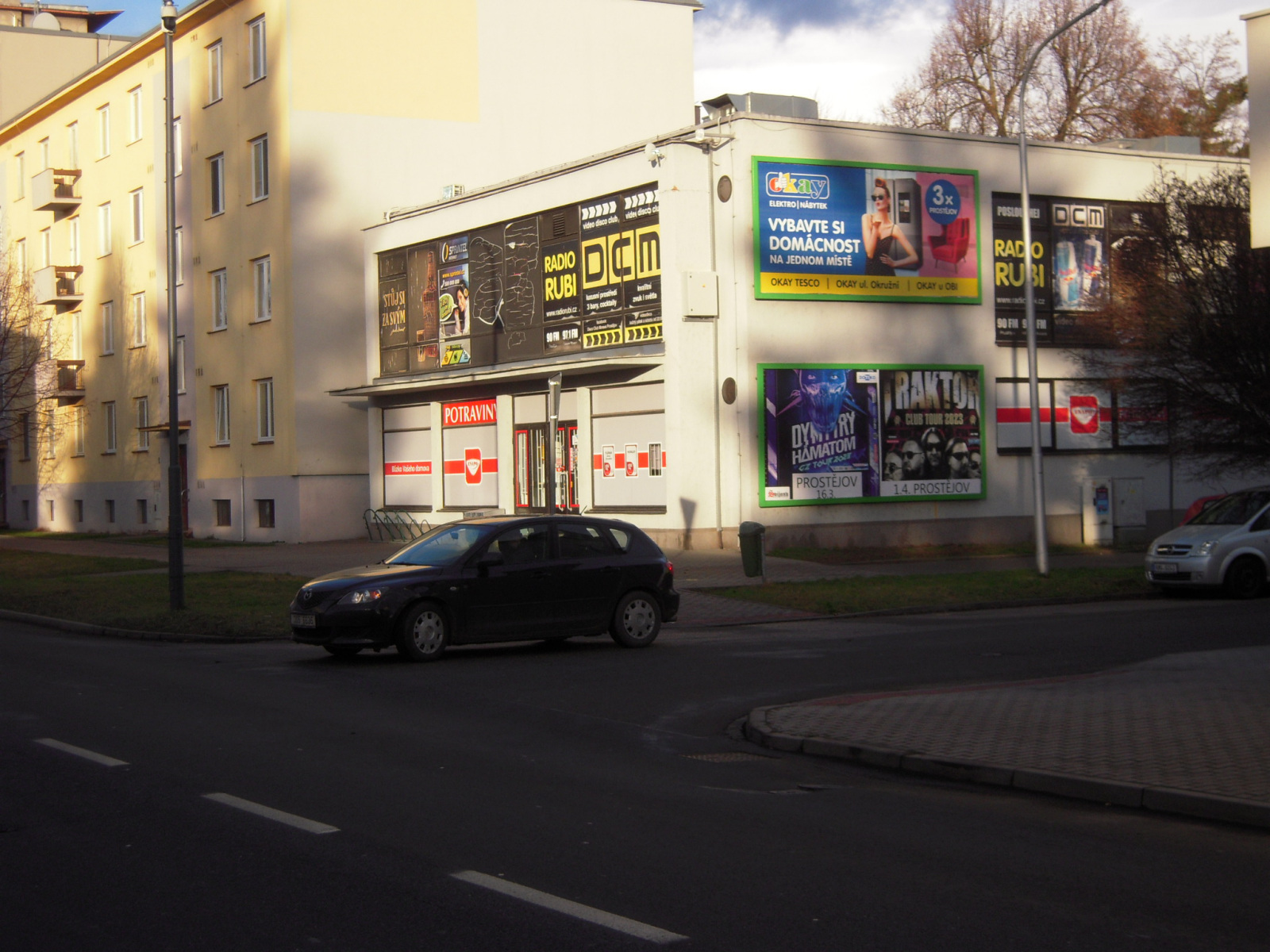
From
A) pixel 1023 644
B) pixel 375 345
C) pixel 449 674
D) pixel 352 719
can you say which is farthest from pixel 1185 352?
pixel 375 345

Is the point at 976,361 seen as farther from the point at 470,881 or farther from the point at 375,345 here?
the point at 470,881

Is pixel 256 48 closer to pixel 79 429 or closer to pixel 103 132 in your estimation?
pixel 103 132

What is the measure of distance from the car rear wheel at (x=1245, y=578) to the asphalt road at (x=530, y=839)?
34.8 feet

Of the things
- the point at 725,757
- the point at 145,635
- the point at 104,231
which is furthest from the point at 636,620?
the point at 104,231

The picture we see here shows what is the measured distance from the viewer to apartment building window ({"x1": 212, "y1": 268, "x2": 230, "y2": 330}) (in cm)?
3956

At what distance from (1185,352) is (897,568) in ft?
20.2

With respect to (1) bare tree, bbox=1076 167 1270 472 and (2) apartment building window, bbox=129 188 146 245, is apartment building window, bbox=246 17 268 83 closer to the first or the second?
(2) apartment building window, bbox=129 188 146 245

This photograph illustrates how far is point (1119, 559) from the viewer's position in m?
26.9

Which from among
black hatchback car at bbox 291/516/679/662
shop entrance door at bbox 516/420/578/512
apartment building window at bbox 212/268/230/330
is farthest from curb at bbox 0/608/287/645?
apartment building window at bbox 212/268/230/330

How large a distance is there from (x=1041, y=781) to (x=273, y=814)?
4283 mm

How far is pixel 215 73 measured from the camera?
39688 millimetres

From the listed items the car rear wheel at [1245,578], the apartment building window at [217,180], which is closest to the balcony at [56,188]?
the apartment building window at [217,180]

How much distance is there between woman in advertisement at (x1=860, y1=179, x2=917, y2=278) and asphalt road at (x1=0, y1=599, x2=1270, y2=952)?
17262mm

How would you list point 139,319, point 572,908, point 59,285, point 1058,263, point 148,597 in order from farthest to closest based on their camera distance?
point 59,285
point 139,319
point 1058,263
point 148,597
point 572,908
